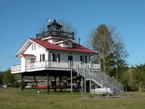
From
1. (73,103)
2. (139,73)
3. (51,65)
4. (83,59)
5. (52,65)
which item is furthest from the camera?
(83,59)

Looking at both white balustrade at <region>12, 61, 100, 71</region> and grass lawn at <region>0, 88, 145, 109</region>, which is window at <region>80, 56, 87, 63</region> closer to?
white balustrade at <region>12, 61, 100, 71</region>

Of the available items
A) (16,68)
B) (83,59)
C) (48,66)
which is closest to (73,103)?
(48,66)

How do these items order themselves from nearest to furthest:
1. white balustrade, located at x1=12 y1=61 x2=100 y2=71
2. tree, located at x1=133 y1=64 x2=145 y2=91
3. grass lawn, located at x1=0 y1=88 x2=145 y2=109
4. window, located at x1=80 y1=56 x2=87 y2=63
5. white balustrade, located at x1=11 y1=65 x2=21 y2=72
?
grass lawn, located at x1=0 y1=88 x2=145 y2=109, white balustrade, located at x1=12 y1=61 x2=100 y2=71, tree, located at x1=133 y1=64 x2=145 y2=91, white balustrade, located at x1=11 y1=65 x2=21 y2=72, window, located at x1=80 y1=56 x2=87 y2=63

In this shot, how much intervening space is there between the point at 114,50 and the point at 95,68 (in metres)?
15.3

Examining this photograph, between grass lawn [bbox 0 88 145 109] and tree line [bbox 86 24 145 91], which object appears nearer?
grass lawn [bbox 0 88 145 109]

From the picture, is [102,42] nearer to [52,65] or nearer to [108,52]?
[108,52]

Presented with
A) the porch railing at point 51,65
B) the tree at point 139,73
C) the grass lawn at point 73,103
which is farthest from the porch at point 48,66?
the grass lawn at point 73,103

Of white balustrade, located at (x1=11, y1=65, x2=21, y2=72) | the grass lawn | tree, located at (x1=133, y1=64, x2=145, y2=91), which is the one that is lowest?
the grass lawn

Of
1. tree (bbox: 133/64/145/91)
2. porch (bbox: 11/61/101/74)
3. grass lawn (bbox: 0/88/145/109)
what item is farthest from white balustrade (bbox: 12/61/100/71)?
grass lawn (bbox: 0/88/145/109)

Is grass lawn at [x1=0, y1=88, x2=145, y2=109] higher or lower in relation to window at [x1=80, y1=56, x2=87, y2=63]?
lower

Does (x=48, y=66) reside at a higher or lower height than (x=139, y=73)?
higher

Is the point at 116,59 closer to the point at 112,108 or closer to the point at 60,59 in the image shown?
the point at 60,59

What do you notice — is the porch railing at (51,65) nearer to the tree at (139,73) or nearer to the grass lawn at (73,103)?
the tree at (139,73)

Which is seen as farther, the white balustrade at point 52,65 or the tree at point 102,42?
the tree at point 102,42
